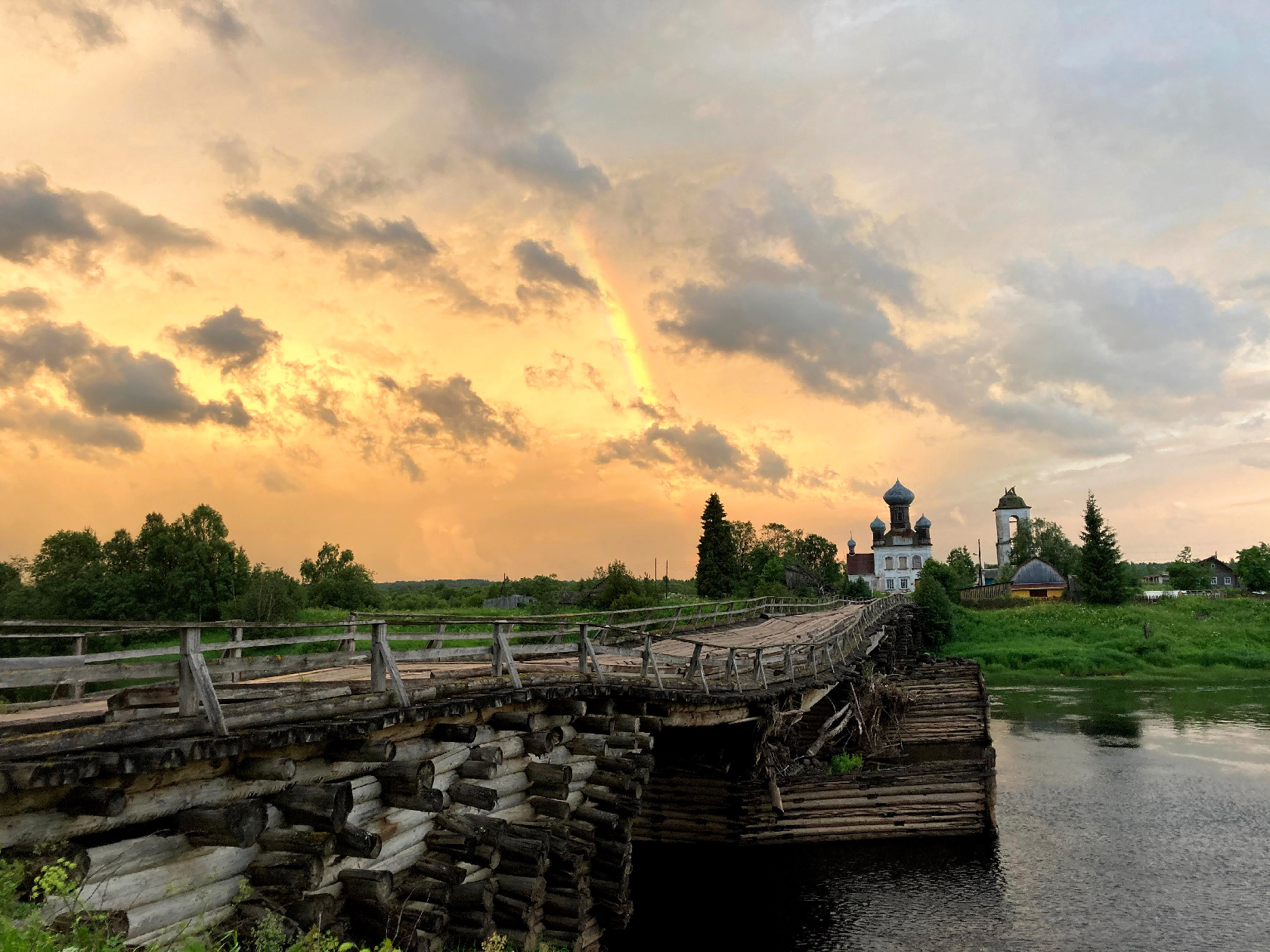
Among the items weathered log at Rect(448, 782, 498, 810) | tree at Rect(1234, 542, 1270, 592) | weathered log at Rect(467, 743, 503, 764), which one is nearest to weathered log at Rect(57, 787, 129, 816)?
weathered log at Rect(448, 782, 498, 810)

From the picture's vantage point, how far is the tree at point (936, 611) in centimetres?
7506

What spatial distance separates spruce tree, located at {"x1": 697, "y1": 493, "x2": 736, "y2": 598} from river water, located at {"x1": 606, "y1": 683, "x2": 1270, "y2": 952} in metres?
63.6

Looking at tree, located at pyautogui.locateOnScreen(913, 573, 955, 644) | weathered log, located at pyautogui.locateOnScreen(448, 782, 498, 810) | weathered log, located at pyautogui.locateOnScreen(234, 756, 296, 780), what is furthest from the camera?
tree, located at pyautogui.locateOnScreen(913, 573, 955, 644)

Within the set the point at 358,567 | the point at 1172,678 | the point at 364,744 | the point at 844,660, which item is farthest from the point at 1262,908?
the point at 358,567

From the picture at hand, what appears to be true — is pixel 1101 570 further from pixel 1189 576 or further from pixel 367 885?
pixel 367 885

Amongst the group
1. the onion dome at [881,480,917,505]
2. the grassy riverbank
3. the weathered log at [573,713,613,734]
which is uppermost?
the onion dome at [881,480,917,505]

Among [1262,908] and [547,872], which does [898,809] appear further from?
[547,872]

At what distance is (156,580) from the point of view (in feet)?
246

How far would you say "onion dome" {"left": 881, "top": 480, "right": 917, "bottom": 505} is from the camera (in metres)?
145

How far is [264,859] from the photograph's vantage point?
7785 millimetres

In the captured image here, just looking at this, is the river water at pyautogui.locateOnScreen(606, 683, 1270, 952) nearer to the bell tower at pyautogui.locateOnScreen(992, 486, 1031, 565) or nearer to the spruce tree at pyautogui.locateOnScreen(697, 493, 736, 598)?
the spruce tree at pyautogui.locateOnScreen(697, 493, 736, 598)

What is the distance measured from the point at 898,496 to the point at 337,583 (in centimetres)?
9300

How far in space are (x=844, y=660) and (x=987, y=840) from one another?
853 cm

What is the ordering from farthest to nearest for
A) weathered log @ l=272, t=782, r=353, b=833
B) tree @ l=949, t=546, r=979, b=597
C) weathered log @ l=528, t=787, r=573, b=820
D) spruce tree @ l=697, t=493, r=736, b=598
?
tree @ l=949, t=546, r=979, b=597 → spruce tree @ l=697, t=493, r=736, b=598 → weathered log @ l=528, t=787, r=573, b=820 → weathered log @ l=272, t=782, r=353, b=833
